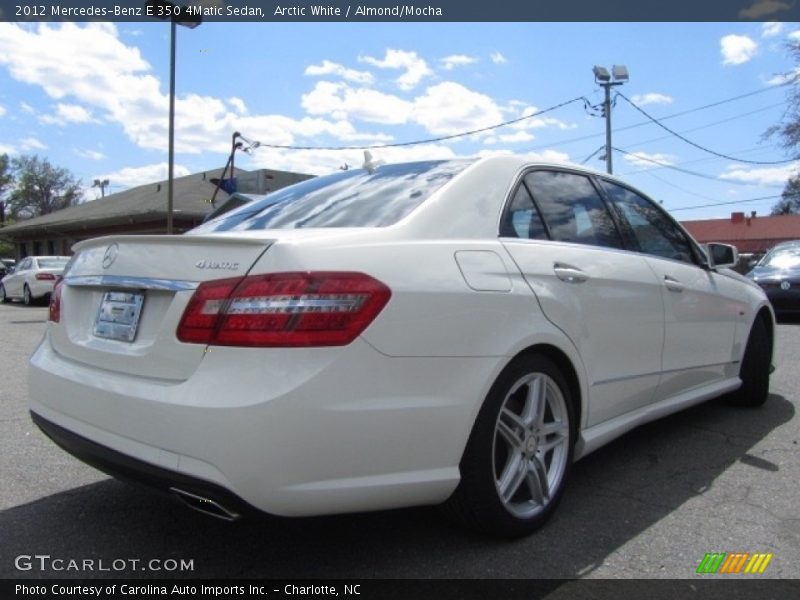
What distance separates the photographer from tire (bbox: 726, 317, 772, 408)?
15.9 ft

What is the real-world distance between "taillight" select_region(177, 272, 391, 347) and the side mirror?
10.2 ft

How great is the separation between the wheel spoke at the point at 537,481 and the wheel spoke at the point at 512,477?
0.13 ft

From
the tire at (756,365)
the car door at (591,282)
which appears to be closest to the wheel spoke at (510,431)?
the car door at (591,282)

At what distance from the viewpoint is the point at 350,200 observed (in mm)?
2947

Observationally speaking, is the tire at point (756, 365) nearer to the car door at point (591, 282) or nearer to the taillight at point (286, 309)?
the car door at point (591, 282)

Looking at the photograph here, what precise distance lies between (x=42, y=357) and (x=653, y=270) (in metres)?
3.05

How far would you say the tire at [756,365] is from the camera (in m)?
4.86

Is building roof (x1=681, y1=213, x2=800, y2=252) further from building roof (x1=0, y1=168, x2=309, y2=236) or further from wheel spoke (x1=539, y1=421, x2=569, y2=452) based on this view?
wheel spoke (x1=539, y1=421, x2=569, y2=452)

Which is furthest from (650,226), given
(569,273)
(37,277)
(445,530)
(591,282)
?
(37,277)

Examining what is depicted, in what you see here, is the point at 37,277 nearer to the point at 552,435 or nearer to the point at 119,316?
the point at 119,316

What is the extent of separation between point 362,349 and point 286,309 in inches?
10.7

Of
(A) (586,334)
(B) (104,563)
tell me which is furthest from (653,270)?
(B) (104,563)

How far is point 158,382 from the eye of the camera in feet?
7.39
